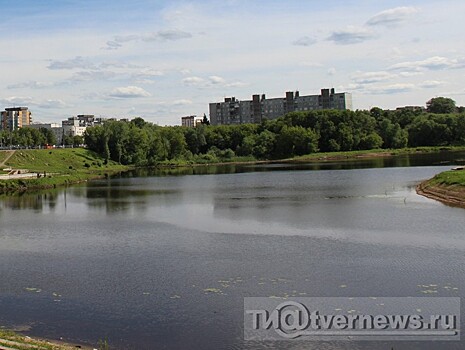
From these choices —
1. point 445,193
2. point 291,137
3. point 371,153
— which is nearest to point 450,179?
point 445,193

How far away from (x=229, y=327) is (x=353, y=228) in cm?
1709

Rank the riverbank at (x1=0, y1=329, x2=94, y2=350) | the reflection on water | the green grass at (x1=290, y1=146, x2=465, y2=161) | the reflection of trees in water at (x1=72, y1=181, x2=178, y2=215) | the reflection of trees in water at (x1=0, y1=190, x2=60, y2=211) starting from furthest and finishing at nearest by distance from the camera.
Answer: the green grass at (x1=290, y1=146, x2=465, y2=161)
the reflection of trees in water at (x1=0, y1=190, x2=60, y2=211)
the reflection on water
the reflection of trees in water at (x1=72, y1=181, x2=178, y2=215)
the riverbank at (x1=0, y1=329, x2=94, y2=350)

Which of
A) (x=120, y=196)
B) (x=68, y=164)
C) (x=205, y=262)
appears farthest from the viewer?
(x=68, y=164)

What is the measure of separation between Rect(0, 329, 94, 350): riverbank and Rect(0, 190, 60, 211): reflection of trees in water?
114ft

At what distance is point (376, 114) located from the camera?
158 meters

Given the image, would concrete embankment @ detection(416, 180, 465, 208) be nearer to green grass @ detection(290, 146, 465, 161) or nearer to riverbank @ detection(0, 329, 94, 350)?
riverbank @ detection(0, 329, 94, 350)

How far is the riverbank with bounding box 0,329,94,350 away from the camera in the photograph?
13.8 meters

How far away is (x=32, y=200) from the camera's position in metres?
57.9

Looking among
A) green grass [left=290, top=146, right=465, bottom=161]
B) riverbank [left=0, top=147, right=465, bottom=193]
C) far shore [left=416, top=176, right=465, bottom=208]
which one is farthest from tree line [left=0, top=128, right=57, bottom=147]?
far shore [left=416, top=176, right=465, bottom=208]

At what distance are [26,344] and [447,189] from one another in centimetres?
4038

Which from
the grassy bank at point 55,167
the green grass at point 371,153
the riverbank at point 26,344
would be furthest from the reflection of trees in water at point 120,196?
the green grass at point 371,153

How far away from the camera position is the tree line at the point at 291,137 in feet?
414

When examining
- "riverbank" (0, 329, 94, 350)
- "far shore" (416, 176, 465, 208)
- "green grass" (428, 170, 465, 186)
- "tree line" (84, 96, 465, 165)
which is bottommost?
"riverbank" (0, 329, 94, 350)

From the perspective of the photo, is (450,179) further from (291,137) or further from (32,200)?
(291,137)
